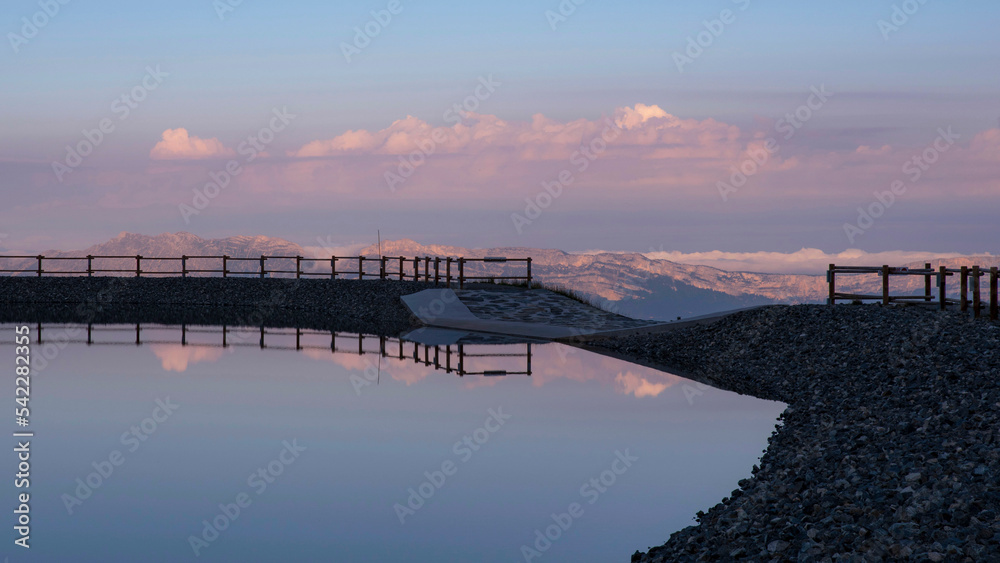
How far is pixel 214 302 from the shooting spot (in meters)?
43.8

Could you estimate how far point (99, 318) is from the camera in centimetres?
3431

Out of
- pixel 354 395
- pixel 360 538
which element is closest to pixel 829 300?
pixel 354 395

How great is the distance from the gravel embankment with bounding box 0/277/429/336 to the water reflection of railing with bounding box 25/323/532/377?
2.21 metres

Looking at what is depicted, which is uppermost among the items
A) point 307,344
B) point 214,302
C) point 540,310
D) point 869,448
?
point 540,310

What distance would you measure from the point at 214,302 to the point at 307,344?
20148 mm

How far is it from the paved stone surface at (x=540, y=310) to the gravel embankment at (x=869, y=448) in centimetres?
809

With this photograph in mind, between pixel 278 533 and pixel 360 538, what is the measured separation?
2.64 ft

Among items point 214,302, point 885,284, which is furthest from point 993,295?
point 214,302

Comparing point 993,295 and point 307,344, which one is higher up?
point 993,295

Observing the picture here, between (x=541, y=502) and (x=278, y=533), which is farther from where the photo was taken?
(x=541, y=502)

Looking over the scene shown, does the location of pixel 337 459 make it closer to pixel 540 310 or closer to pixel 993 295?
pixel 993 295

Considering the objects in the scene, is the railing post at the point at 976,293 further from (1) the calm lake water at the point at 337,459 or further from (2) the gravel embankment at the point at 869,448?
(1) the calm lake water at the point at 337,459

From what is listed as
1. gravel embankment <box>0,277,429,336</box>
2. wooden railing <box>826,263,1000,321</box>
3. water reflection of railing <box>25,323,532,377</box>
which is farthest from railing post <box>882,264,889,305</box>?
gravel embankment <box>0,277,429,336</box>

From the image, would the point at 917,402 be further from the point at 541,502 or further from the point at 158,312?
the point at 158,312
